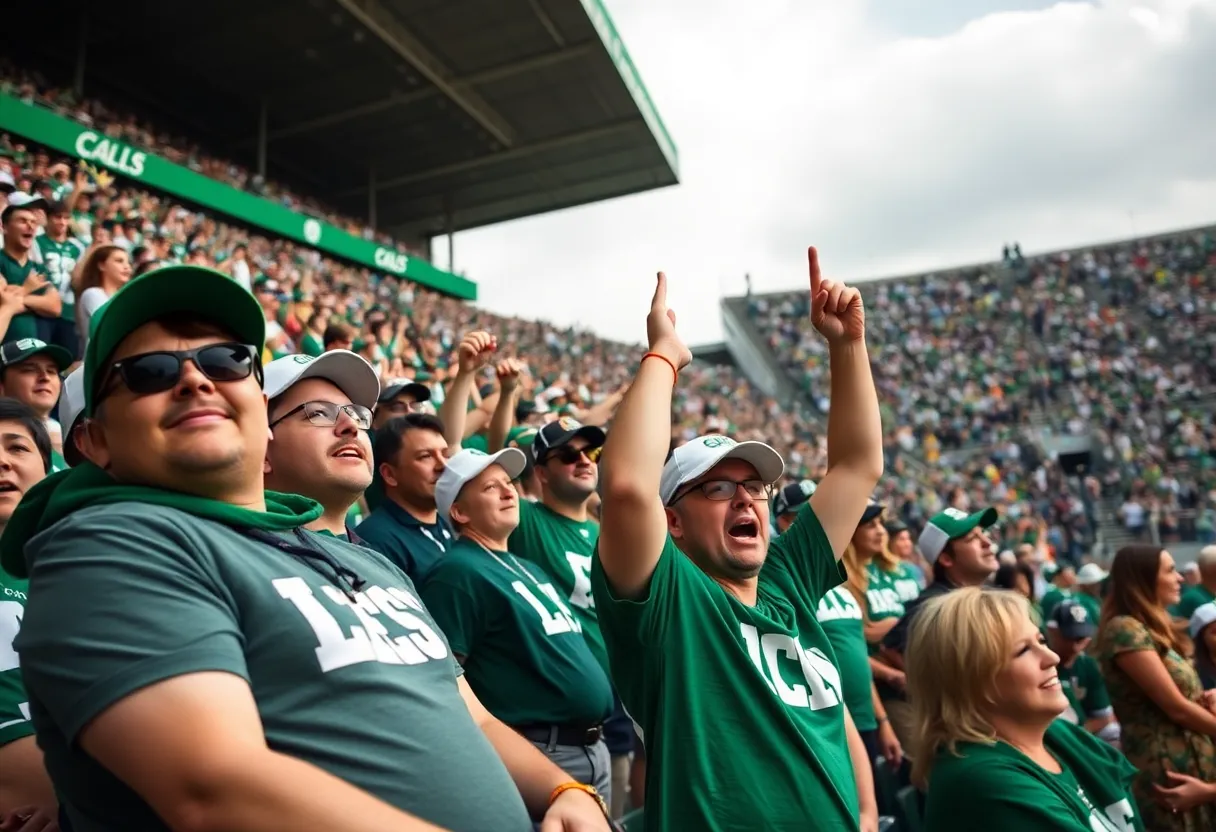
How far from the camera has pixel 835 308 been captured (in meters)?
2.85

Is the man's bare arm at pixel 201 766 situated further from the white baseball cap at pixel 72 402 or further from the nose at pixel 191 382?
the white baseball cap at pixel 72 402

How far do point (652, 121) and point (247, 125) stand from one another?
38.2ft

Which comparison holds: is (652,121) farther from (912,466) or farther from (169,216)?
(169,216)

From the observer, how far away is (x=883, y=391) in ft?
85.9

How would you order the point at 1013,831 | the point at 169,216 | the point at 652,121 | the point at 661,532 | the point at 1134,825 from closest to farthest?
the point at 661,532 → the point at 1013,831 → the point at 1134,825 → the point at 169,216 → the point at 652,121

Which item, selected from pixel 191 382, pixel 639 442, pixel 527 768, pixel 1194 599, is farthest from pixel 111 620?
pixel 1194 599

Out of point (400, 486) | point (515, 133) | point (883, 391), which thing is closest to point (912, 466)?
point (883, 391)

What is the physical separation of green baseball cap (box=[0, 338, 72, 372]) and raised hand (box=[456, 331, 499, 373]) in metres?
1.86

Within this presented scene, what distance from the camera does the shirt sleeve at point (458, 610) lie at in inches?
118

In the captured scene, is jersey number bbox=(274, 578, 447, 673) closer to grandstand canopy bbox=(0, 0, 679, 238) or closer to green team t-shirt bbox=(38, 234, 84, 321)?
green team t-shirt bbox=(38, 234, 84, 321)

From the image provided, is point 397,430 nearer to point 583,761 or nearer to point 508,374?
point 508,374

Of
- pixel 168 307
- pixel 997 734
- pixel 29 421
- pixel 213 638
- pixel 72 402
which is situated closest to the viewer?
pixel 213 638

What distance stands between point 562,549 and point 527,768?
2409 millimetres

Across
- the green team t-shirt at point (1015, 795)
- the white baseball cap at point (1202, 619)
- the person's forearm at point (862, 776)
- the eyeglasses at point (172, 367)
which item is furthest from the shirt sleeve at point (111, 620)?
the white baseball cap at point (1202, 619)
